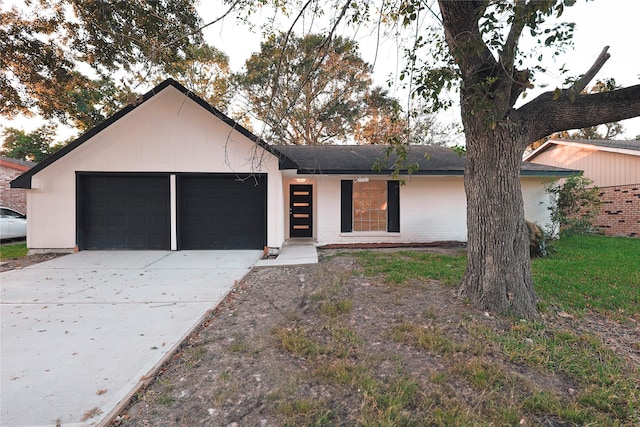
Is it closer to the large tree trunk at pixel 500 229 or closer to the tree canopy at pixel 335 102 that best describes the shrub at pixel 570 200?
the large tree trunk at pixel 500 229

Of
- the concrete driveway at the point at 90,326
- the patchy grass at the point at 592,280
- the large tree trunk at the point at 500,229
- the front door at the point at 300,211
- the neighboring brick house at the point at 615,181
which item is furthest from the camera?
the neighboring brick house at the point at 615,181

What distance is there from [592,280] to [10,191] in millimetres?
23556

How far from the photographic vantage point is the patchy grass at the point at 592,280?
4.29 metres

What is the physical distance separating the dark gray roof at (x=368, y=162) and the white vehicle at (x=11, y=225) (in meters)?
10.1

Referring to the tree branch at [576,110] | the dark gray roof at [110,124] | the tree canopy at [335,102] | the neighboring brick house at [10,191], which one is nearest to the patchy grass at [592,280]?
the tree branch at [576,110]

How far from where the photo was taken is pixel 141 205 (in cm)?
855

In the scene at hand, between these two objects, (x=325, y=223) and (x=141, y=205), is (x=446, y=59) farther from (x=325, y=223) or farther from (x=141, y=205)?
(x=141, y=205)

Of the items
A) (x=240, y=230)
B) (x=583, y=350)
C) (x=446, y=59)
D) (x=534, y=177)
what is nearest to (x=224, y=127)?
(x=240, y=230)

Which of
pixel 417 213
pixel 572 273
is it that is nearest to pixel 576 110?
pixel 572 273

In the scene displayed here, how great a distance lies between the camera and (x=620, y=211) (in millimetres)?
12883

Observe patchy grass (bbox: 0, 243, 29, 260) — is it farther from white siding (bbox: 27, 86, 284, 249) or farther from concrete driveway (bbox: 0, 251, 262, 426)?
concrete driveway (bbox: 0, 251, 262, 426)

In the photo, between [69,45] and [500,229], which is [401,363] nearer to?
[500,229]

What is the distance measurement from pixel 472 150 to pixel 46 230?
10507 millimetres

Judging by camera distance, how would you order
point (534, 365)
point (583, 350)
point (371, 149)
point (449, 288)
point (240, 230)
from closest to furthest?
1. point (534, 365)
2. point (583, 350)
3. point (449, 288)
4. point (240, 230)
5. point (371, 149)
